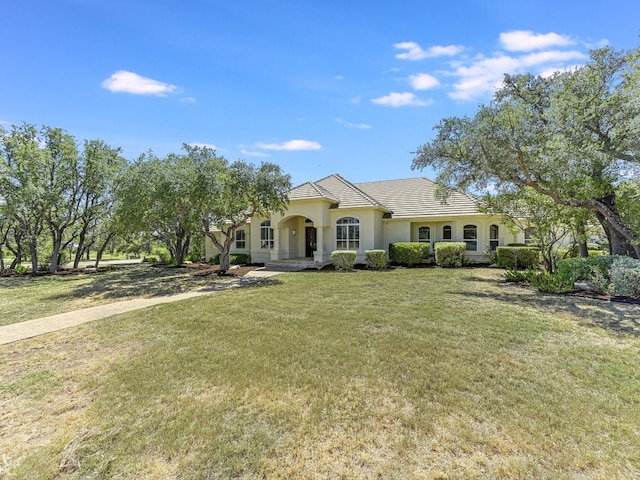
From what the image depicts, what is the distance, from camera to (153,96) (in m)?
13.5

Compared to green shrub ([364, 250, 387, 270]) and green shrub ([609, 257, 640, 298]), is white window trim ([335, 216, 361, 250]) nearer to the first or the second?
green shrub ([364, 250, 387, 270])

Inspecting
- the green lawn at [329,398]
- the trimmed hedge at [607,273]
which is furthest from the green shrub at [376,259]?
the green lawn at [329,398]

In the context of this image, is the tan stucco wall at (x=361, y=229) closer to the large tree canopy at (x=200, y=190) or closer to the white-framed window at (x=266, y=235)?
the white-framed window at (x=266, y=235)

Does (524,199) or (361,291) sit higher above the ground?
(524,199)

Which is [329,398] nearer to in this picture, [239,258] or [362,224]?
[362,224]

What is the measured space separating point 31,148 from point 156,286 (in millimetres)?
12653

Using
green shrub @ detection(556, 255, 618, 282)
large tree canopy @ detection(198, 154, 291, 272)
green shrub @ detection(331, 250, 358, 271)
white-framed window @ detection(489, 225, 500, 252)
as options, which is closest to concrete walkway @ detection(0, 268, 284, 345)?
large tree canopy @ detection(198, 154, 291, 272)

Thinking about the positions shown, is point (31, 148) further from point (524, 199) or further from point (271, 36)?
point (524, 199)

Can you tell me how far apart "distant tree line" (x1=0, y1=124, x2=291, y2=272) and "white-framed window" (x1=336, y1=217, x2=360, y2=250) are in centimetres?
478

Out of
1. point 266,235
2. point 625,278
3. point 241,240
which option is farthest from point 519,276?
point 241,240

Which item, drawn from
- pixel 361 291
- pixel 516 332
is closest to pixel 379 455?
pixel 516 332

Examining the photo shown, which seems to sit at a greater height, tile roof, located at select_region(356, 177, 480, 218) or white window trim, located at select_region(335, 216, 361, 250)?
tile roof, located at select_region(356, 177, 480, 218)

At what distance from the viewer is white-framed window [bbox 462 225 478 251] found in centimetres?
1908

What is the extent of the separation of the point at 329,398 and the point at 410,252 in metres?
15.3
